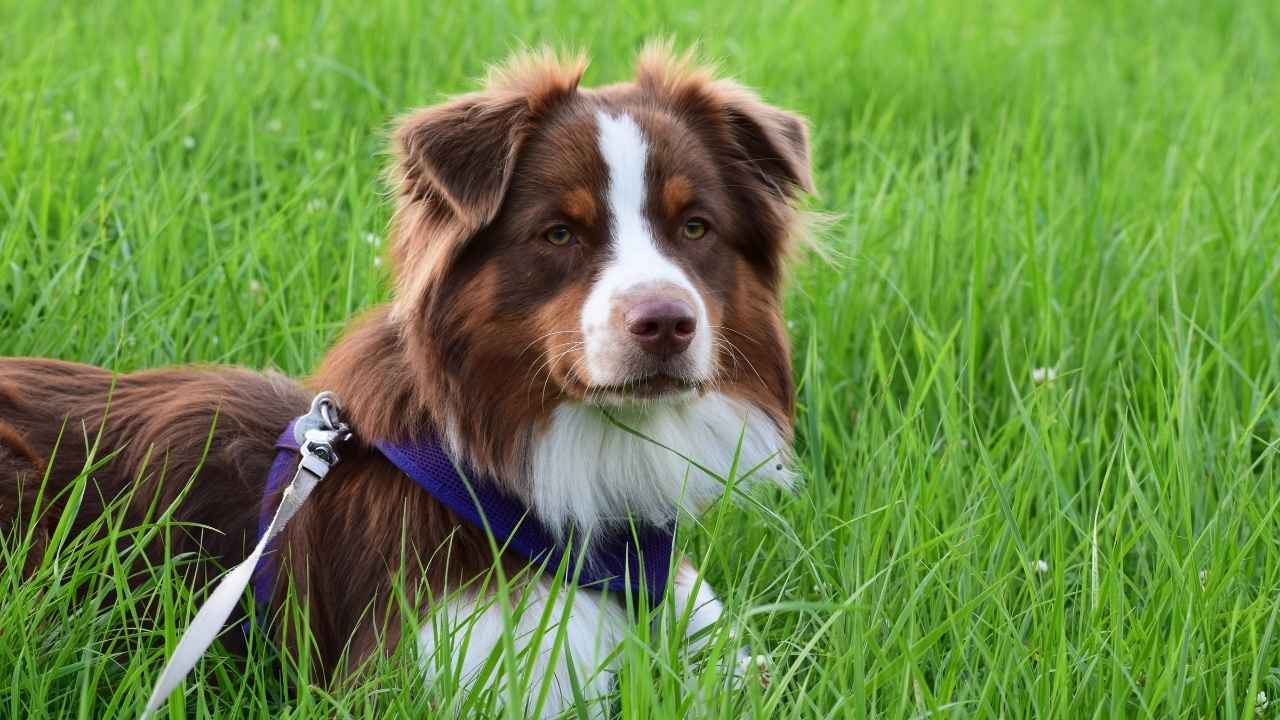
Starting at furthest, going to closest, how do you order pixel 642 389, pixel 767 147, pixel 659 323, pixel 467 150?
pixel 767 147 < pixel 467 150 < pixel 642 389 < pixel 659 323

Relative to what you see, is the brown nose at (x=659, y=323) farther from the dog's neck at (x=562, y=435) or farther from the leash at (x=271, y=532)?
the leash at (x=271, y=532)

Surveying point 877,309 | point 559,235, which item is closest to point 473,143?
point 559,235

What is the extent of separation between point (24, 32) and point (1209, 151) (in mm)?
5146

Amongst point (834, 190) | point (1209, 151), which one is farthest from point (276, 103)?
point (1209, 151)

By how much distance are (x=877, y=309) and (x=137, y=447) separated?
7.75ft

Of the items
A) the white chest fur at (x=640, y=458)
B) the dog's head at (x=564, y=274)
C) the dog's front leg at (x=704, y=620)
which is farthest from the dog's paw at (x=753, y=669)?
the dog's head at (x=564, y=274)

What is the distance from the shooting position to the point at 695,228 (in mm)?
3006

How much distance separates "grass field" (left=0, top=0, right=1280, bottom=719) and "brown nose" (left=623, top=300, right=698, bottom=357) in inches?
14.1

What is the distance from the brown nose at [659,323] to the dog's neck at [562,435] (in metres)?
0.26

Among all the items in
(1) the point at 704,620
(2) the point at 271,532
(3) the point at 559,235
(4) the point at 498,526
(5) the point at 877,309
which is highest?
(3) the point at 559,235

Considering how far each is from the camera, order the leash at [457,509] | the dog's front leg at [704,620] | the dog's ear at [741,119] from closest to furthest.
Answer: the dog's front leg at [704,620] → the leash at [457,509] → the dog's ear at [741,119]

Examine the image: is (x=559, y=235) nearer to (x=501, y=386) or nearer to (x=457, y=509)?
(x=501, y=386)

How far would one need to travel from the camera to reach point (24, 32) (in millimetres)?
6145

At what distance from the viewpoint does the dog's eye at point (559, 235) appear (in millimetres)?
2881
